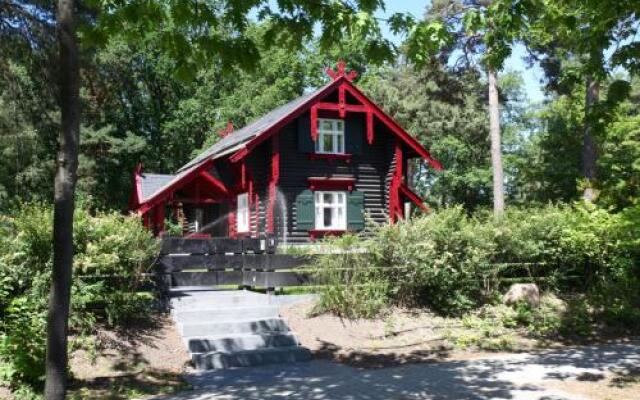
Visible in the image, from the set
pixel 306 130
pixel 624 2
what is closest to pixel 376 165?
pixel 306 130

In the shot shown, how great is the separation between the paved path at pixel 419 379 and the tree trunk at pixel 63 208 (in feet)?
8.60

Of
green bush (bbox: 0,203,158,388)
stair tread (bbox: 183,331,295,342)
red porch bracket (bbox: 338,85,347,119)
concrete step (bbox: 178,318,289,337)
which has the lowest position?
stair tread (bbox: 183,331,295,342)

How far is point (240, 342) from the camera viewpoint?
427 inches

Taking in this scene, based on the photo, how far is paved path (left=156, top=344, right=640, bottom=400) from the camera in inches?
314

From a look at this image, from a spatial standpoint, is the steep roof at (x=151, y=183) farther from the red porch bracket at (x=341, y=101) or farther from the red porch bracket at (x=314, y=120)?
the red porch bracket at (x=341, y=101)

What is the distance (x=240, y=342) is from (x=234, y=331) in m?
0.54

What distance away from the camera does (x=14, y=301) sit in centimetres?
912

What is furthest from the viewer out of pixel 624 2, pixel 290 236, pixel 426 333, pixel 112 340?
pixel 290 236

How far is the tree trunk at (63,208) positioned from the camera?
573cm

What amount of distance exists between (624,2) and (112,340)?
8817 mm

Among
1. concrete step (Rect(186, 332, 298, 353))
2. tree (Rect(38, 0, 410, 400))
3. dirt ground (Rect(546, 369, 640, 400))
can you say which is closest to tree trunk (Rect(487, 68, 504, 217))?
concrete step (Rect(186, 332, 298, 353))

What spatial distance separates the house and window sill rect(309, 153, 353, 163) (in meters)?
0.04

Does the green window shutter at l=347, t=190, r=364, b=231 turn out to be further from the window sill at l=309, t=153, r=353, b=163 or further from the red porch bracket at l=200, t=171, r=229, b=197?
the red porch bracket at l=200, t=171, r=229, b=197

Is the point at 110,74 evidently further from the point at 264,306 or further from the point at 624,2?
the point at 624,2
